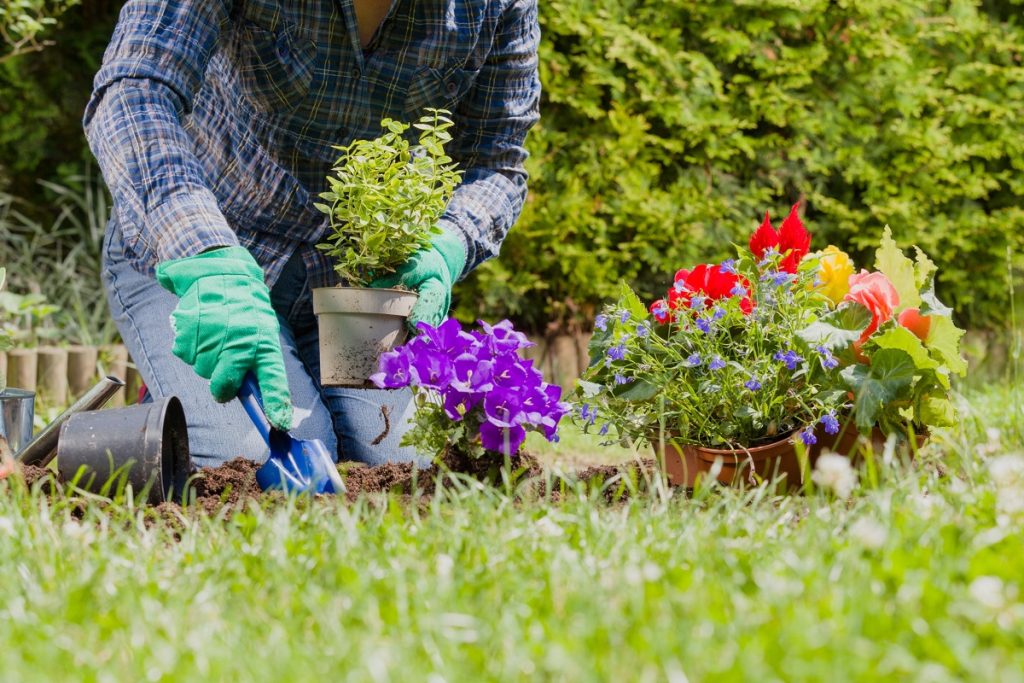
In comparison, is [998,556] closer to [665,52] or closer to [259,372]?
[259,372]

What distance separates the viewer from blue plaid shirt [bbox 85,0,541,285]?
213 centimetres

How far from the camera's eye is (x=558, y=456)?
3.37m

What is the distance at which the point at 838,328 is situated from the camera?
6.02ft

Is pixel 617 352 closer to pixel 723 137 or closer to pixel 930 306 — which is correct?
pixel 930 306

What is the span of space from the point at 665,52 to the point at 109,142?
113 inches

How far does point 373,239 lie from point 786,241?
0.77 metres

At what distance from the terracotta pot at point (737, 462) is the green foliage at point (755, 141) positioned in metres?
2.45

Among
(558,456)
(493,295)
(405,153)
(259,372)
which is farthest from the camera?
(493,295)

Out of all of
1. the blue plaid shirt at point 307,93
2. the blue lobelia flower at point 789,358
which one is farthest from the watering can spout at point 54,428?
the blue lobelia flower at point 789,358

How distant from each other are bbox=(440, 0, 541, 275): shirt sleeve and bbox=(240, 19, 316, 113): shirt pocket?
0.41m

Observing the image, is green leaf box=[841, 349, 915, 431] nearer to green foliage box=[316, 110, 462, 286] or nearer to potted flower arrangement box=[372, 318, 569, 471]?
potted flower arrangement box=[372, 318, 569, 471]

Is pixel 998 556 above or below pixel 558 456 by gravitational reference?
above

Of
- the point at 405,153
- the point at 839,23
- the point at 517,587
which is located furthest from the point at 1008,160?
the point at 517,587

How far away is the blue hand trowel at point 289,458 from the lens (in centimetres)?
177
